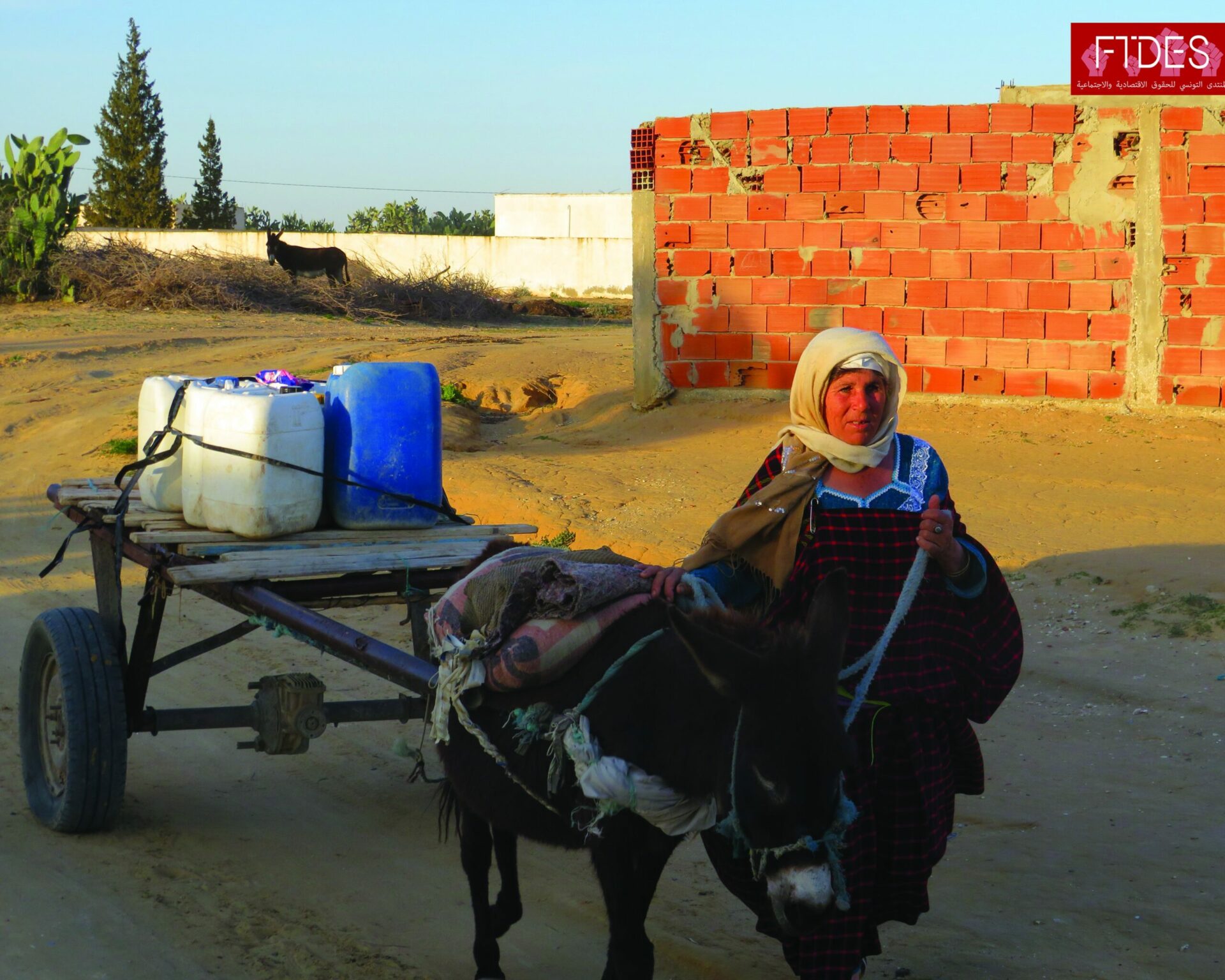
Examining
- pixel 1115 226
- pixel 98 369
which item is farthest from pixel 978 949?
pixel 98 369

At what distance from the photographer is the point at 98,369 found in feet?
47.9

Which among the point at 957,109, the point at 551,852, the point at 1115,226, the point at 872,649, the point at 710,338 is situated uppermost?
the point at 957,109

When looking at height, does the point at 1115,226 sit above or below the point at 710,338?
above

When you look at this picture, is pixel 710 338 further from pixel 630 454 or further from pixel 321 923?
pixel 321 923

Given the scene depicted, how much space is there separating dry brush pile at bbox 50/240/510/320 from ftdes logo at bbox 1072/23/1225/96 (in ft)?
45.0

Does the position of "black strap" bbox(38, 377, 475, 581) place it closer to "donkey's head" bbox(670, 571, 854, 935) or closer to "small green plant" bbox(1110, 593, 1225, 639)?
"donkey's head" bbox(670, 571, 854, 935)

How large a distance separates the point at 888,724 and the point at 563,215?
3856 centimetres

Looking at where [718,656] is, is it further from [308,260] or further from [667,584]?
[308,260]

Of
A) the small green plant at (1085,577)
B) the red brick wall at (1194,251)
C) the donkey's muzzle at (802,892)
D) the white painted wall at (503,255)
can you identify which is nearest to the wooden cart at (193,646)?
the donkey's muzzle at (802,892)

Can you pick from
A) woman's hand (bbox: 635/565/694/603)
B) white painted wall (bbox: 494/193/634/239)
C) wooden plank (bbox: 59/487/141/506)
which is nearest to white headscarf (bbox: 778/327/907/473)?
woman's hand (bbox: 635/565/694/603)

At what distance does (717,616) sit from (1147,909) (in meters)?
2.04

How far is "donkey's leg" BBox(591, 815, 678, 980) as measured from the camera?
274 centimetres

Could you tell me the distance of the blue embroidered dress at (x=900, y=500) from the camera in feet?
9.44

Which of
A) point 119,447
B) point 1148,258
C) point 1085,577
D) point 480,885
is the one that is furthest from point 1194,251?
point 119,447
